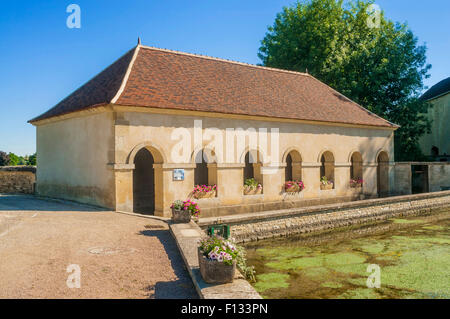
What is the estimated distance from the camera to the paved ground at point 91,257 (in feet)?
19.4

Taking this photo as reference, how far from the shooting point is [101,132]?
44.0 feet

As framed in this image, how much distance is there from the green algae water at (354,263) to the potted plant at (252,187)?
123 inches

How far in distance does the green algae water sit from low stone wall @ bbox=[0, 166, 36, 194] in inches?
600

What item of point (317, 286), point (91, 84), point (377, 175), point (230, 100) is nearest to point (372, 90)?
point (377, 175)

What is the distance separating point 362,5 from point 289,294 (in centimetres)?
2746

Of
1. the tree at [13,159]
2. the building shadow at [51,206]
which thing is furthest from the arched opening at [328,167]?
the tree at [13,159]

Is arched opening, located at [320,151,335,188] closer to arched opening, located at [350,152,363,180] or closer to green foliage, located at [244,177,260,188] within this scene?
arched opening, located at [350,152,363,180]

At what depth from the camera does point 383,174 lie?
71.4ft

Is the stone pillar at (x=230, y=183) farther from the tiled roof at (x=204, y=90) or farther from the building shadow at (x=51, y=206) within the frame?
the building shadow at (x=51, y=206)

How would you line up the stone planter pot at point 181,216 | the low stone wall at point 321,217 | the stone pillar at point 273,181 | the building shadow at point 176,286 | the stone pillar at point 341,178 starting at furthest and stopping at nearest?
the stone pillar at point 341,178 → the stone pillar at point 273,181 → the low stone wall at point 321,217 → the stone planter pot at point 181,216 → the building shadow at point 176,286

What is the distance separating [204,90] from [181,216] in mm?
6724

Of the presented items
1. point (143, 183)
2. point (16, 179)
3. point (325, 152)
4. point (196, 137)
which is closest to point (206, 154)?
point (196, 137)

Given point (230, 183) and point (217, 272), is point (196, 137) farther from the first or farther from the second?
point (217, 272)
